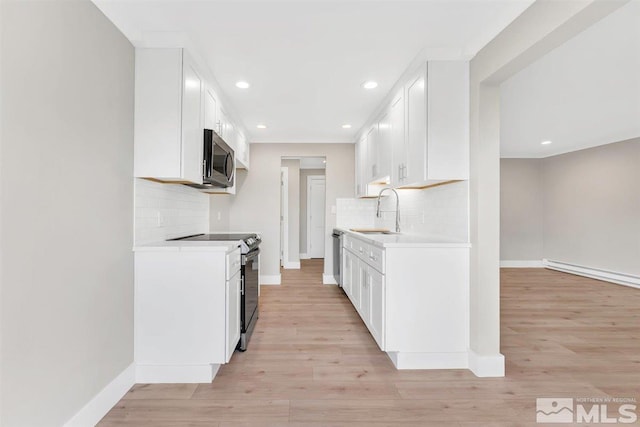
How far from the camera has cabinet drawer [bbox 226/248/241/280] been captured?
211 centimetres

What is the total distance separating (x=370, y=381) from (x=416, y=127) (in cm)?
193

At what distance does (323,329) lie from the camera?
298 centimetres

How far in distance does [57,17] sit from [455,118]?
7.91ft

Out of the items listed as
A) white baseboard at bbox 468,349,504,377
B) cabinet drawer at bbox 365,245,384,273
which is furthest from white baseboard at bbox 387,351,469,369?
cabinet drawer at bbox 365,245,384,273

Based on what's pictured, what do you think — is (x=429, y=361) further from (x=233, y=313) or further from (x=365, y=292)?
(x=233, y=313)

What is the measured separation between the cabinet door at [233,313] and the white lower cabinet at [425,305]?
111cm

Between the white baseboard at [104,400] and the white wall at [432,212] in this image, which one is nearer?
the white baseboard at [104,400]

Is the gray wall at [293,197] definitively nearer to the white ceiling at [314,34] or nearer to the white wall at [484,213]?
the white ceiling at [314,34]

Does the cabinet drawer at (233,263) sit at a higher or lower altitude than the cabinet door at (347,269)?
higher

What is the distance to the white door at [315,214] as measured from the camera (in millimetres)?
7492

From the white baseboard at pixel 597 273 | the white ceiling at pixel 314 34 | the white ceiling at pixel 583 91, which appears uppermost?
the white ceiling at pixel 583 91

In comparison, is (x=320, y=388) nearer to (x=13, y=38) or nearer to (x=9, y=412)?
(x=9, y=412)

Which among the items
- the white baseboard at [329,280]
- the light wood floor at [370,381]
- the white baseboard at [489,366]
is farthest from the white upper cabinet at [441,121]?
the white baseboard at [329,280]

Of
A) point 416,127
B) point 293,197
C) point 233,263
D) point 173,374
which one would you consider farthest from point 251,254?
point 293,197
